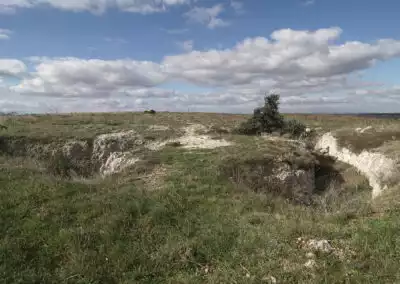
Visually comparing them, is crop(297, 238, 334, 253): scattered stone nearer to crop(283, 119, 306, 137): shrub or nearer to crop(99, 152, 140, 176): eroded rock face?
crop(99, 152, 140, 176): eroded rock face

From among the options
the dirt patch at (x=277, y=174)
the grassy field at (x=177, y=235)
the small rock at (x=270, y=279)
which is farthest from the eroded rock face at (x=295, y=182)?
the small rock at (x=270, y=279)

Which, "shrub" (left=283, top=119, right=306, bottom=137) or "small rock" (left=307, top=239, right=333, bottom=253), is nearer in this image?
"small rock" (left=307, top=239, right=333, bottom=253)

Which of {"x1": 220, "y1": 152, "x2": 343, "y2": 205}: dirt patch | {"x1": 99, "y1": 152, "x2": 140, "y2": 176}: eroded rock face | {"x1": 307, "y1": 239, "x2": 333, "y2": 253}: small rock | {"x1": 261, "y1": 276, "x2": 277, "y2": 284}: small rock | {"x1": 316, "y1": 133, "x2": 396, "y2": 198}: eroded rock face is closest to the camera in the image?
{"x1": 261, "y1": 276, "x2": 277, "y2": 284}: small rock

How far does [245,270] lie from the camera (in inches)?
233

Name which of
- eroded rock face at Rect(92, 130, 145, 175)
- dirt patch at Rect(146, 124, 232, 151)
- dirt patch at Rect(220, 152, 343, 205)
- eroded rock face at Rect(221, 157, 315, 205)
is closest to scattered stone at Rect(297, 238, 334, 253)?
dirt patch at Rect(220, 152, 343, 205)

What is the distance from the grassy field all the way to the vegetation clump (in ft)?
54.2

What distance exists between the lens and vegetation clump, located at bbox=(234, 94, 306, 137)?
27.4 metres

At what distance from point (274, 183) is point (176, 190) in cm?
559

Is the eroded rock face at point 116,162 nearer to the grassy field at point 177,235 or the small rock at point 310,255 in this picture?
the grassy field at point 177,235

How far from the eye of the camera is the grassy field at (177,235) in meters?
5.89

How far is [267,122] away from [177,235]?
2139 cm

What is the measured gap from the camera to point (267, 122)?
2755cm

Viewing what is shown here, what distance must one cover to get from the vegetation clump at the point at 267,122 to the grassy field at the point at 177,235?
54.2ft

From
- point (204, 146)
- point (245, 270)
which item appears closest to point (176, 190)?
point (245, 270)
